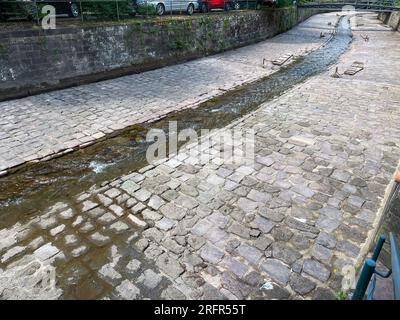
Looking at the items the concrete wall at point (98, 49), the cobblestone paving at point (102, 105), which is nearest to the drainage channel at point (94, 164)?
the cobblestone paving at point (102, 105)

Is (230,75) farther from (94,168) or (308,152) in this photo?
(94,168)

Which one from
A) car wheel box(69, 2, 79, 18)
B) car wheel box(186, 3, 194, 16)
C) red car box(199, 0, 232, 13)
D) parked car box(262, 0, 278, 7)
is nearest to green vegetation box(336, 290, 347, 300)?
car wheel box(69, 2, 79, 18)

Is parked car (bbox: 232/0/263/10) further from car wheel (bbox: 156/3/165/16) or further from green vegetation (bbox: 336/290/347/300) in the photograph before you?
green vegetation (bbox: 336/290/347/300)

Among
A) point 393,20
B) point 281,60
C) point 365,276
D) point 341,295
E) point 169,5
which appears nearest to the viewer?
point 365,276

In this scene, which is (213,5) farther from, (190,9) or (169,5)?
(169,5)

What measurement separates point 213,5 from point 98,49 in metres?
11.3

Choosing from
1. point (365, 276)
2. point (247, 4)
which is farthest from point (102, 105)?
point (247, 4)

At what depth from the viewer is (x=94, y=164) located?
6895mm

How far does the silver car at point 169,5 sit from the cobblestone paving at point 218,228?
38.0ft

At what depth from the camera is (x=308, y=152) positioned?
7.04 metres

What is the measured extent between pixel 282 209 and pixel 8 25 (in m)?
11.9

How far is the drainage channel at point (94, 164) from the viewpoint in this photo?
18.6 feet

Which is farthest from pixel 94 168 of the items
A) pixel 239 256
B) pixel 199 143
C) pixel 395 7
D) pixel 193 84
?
pixel 395 7

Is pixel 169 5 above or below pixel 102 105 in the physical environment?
above
